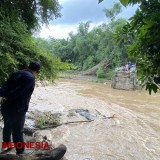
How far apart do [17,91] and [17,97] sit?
104 millimetres

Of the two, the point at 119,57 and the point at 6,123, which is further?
the point at 119,57

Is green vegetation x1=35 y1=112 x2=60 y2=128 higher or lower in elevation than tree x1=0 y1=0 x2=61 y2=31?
lower

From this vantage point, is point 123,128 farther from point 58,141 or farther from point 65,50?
point 65,50

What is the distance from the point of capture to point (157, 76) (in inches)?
95.8

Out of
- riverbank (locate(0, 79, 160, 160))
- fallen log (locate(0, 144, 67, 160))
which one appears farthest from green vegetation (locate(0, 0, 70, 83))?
riverbank (locate(0, 79, 160, 160))

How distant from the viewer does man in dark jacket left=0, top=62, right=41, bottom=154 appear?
3.90 meters

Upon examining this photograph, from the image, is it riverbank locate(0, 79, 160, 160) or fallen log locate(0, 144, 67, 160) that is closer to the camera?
fallen log locate(0, 144, 67, 160)

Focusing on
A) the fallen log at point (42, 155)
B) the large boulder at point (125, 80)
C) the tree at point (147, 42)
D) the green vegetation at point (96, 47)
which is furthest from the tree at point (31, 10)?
the green vegetation at point (96, 47)

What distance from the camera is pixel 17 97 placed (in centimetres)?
391

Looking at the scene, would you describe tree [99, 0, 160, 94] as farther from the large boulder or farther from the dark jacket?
the large boulder

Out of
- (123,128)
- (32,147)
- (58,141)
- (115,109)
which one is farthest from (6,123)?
(115,109)

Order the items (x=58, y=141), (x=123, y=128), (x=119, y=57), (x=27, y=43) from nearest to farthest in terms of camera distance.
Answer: (x=27, y=43) → (x=58, y=141) → (x=123, y=128) → (x=119, y=57)

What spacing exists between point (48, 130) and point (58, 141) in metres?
0.72

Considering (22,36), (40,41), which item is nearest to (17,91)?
(22,36)
